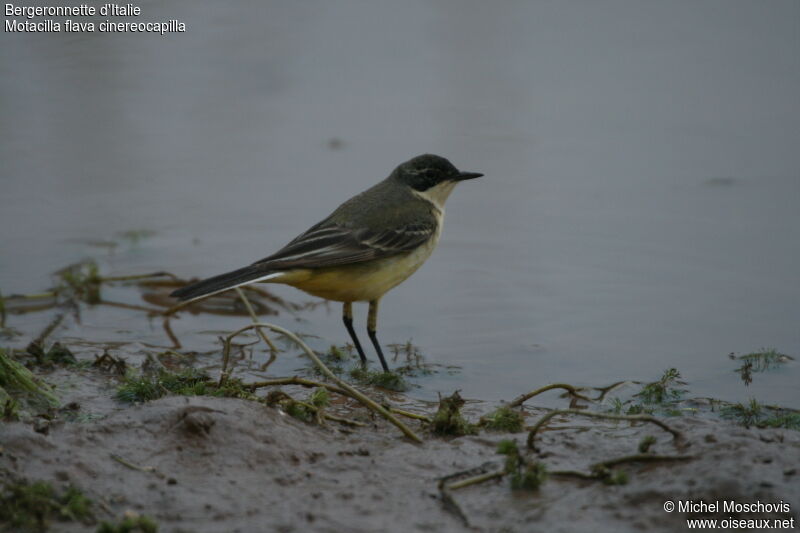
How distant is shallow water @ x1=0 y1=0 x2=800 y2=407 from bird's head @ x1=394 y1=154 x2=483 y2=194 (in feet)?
3.61

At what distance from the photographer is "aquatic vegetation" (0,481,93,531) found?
3842mm

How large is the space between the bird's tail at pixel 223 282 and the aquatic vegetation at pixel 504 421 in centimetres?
208

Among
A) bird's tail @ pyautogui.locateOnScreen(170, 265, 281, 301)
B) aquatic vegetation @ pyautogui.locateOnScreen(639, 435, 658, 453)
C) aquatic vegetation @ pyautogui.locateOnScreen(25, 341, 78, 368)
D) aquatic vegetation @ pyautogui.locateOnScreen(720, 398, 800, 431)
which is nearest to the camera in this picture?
aquatic vegetation @ pyautogui.locateOnScreen(639, 435, 658, 453)

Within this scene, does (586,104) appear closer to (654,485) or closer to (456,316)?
(456,316)

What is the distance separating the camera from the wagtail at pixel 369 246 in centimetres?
721

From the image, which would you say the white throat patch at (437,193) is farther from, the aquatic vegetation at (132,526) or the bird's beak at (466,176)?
the aquatic vegetation at (132,526)

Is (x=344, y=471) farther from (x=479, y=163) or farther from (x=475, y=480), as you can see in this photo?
(x=479, y=163)

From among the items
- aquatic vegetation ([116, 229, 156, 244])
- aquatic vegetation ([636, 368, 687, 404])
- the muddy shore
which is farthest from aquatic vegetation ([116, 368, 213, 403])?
aquatic vegetation ([116, 229, 156, 244])

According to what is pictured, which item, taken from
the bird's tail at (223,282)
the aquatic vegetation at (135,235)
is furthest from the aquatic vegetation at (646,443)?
the aquatic vegetation at (135,235)

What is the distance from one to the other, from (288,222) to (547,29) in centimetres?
671

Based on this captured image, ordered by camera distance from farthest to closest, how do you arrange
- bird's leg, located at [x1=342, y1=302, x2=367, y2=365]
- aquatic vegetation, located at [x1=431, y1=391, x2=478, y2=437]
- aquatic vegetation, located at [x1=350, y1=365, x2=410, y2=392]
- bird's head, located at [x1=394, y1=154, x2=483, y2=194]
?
bird's head, located at [x1=394, y1=154, x2=483, y2=194] < bird's leg, located at [x1=342, y1=302, x2=367, y2=365] < aquatic vegetation, located at [x1=350, y1=365, x2=410, y2=392] < aquatic vegetation, located at [x1=431, y1=391, x2=478, y2=437]

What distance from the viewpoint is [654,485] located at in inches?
168

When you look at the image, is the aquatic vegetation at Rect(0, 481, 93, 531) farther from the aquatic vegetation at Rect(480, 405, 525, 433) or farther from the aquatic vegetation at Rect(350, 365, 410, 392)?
the aquatic vegetation at Rect(350, 365, 410, 392)

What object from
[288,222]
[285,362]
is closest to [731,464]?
[285,362]
